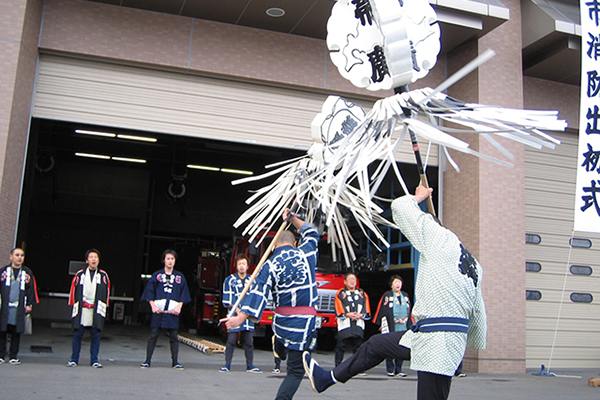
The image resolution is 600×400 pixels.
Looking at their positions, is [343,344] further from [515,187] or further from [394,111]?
[394,111]

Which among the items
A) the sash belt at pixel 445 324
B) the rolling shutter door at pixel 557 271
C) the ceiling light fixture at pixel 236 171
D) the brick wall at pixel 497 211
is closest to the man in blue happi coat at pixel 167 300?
the brick wall at pixel 497 211

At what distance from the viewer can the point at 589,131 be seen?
8.44 m

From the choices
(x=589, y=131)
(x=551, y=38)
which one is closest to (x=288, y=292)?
(x=589, y=131)

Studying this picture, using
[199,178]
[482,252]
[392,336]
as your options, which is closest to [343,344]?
[482,252]

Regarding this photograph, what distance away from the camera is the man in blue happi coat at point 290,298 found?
15.5 ft

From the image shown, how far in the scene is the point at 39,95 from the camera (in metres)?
9.30

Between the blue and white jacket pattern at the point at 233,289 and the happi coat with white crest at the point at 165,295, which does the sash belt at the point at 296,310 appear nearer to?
the happi coat with white crest at the point at 165,295

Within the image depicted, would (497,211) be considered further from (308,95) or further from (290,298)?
(290,298)

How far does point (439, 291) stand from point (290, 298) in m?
1.65

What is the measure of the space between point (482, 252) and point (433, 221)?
22.3ft

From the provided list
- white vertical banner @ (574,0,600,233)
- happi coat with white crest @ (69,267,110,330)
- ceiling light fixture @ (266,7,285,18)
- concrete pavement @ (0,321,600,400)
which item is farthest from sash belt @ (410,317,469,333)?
ceiling light fixture @ (266,7,285,18)

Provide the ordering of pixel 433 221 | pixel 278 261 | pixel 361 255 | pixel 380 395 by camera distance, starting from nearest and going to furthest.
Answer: pixel 433 221, pixel 278 261, pixel 380 395, pixel 361 255

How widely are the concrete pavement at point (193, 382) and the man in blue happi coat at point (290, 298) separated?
1.71 metres

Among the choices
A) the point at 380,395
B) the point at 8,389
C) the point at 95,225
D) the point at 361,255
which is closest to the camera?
the point at 8,389
